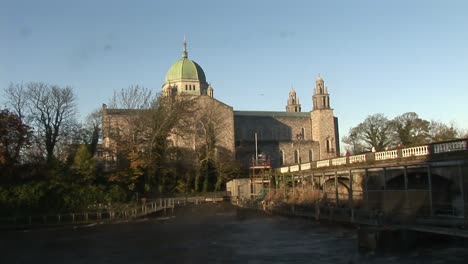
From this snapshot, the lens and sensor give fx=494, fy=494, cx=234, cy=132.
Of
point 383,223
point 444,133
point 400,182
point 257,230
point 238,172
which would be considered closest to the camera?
point 383,223

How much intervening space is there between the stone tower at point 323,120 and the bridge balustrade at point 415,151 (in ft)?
187

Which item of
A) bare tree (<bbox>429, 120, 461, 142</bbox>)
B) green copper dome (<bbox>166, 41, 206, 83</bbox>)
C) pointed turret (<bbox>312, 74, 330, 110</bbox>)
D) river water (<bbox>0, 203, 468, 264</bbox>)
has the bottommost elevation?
river water (<bbox>0, 203, 468, 264</bbox>)

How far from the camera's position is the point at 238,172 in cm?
6775

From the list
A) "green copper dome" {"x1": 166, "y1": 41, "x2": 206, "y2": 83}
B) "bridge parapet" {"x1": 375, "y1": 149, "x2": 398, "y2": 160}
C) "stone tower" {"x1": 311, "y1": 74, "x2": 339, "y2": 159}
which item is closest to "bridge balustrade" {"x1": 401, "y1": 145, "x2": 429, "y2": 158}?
"bridge parapet" {"x1": 375, "y1": 149, "x2": 398, "y2": 160}

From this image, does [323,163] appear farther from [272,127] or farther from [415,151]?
[272,127]

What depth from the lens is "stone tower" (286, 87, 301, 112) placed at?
110 metres

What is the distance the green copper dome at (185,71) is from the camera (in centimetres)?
9000

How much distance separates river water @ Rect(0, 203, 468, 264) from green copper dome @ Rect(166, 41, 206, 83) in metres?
54.9

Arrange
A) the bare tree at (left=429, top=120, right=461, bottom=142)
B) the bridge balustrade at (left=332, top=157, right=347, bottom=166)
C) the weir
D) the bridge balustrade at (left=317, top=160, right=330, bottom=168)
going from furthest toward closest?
the bare tree at (left=429, top=120, right=461, bottom=142) < the bridge balustrade at (left=317, top=160, right=330, bottom=168) < the bridge balustrade at (left=332, top=157, right=347, bottom=166) < the weir

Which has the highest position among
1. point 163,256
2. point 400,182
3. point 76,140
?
point 76,140

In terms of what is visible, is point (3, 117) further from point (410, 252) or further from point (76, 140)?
point (410, 252)

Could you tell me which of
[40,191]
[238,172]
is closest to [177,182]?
[238,172]

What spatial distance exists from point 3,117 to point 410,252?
3352 centimetres

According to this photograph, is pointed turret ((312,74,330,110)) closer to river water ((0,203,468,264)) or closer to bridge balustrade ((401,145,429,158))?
river water ((0,203,468,264))
